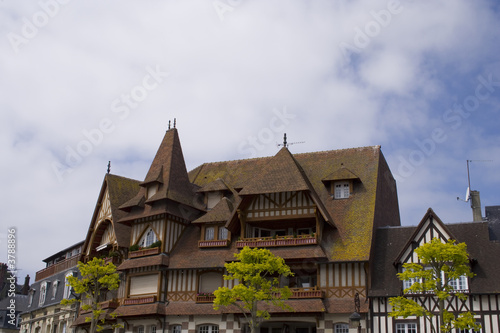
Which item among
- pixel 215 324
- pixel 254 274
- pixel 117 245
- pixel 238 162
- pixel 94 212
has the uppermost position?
pixel 238 162

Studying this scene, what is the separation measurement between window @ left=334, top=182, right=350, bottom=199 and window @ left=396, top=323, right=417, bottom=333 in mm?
8782

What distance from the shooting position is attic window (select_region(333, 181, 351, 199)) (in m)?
36.6

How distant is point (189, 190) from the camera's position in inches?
1566

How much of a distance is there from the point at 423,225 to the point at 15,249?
2728 cm

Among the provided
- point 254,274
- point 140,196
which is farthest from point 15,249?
point 254,274

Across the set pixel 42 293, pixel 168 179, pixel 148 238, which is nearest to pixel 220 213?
pixel 168 179

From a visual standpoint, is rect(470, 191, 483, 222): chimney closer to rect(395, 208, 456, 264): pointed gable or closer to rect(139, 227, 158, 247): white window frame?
rect(395, 208, 456, 264): pointed gable

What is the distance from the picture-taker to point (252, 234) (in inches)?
1442

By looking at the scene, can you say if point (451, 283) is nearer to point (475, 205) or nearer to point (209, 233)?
point (475, 205)

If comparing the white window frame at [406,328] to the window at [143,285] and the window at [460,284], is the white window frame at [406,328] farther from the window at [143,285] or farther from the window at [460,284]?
the window at [143,285]

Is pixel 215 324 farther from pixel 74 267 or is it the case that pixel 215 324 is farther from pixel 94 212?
pixel 74 267

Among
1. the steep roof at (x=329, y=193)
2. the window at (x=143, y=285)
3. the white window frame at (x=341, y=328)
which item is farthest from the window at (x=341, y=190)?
the window at (x=143, y=285)

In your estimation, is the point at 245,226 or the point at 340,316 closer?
the point at 340,316

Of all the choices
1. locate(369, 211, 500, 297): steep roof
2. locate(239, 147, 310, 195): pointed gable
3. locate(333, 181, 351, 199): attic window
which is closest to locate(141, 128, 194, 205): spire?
locate(239, 147, 310, 195): pointed gable
